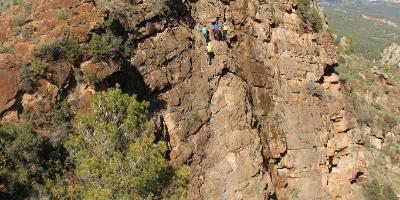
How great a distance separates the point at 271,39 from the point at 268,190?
33.6 feet

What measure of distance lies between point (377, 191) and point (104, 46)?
23.4 metres

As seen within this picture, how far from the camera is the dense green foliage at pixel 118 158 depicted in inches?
580

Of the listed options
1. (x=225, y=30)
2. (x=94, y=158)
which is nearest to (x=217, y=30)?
(x=225, y=30)

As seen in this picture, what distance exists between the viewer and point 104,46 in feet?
65.9

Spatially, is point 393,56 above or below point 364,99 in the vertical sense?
below

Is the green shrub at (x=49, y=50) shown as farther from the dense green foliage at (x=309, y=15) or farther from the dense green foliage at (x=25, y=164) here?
the dense green foliage at (x=309, y=15)

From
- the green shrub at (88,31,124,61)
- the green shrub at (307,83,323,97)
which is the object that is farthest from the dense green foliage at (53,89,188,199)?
the green shrub at (307,83,323,97)

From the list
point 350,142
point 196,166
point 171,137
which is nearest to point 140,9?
point 171,137

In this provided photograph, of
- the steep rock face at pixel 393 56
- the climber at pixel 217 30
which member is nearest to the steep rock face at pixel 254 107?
the climber at pixel 217 30

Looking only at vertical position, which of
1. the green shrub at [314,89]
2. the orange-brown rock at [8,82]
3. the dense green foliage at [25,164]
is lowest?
the green shrub at [314,89]

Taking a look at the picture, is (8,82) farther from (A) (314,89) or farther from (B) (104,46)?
(A) (314,89)

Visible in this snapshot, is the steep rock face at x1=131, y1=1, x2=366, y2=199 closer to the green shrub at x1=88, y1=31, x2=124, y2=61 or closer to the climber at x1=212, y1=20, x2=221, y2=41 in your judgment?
the climber at x1=212, y1=20, x2=221, y2=41

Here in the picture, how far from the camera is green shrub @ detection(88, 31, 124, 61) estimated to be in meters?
19.9

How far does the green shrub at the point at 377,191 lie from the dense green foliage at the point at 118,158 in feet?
67.4
